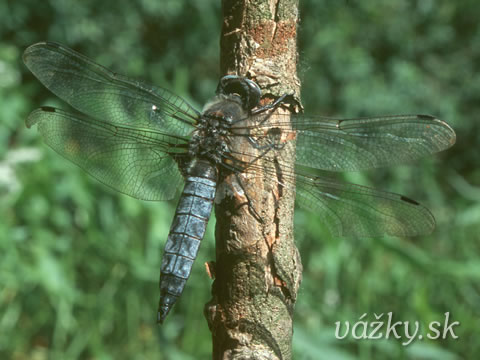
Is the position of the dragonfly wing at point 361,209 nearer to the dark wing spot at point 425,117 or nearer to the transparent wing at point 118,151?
the dark wing spot at point 425,117

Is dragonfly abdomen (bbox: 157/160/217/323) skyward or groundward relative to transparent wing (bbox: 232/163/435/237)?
groundward

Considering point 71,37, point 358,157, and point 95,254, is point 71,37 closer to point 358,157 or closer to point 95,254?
point 95,254

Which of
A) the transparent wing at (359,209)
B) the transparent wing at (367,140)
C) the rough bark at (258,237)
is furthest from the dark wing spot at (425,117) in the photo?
the rough bark at (258,237)

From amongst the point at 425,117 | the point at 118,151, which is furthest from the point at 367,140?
the point at 118,151

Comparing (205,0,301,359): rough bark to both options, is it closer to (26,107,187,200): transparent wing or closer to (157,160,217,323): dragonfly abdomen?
(157,160,217,323): dragonfly abdomen

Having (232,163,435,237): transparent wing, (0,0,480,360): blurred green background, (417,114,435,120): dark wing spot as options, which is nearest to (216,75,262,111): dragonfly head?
(232,163,435,237): transparent wing

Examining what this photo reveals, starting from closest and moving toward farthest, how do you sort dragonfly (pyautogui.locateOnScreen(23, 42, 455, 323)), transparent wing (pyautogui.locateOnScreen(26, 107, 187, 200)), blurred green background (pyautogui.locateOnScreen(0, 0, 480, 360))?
dragonfly (pyautogui.locateOnScreen(23, 42, 455, 323))
transparent wing (pyautogui.locateOnScreen(26, 107, 187, 200))
blurred green background (pyautogui.locateOnScreen(0, 0, 480, 360))
